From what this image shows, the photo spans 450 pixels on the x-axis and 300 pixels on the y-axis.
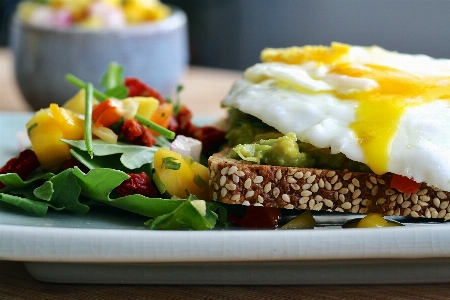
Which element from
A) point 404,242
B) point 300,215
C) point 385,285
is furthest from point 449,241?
point 300,215

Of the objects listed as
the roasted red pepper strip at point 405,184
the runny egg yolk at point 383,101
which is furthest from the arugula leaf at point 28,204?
the roasted red pepper strip at point 405,184

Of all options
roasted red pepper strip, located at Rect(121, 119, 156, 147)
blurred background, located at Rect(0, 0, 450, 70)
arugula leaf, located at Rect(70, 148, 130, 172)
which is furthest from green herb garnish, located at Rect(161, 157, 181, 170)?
blurred background, located at Rect(0, 0, 450, 70)

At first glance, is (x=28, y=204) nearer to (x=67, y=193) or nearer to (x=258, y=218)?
(x=67, y=193)

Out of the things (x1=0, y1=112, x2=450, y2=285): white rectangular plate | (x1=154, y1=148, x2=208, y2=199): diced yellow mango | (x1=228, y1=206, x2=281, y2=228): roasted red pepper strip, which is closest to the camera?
(x1=0, y1=112, x2=450, y2=285): white rectangular plate

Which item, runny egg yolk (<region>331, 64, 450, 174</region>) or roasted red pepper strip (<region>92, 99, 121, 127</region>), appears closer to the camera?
runny egg yolk (<region>331, 64, 450, 174</region>)

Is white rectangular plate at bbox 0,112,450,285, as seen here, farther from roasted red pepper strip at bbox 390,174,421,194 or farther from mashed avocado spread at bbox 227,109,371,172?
mashed avocado spread at bbox 227,109,371,172

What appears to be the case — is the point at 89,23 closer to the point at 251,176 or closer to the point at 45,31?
the point at 45,31
